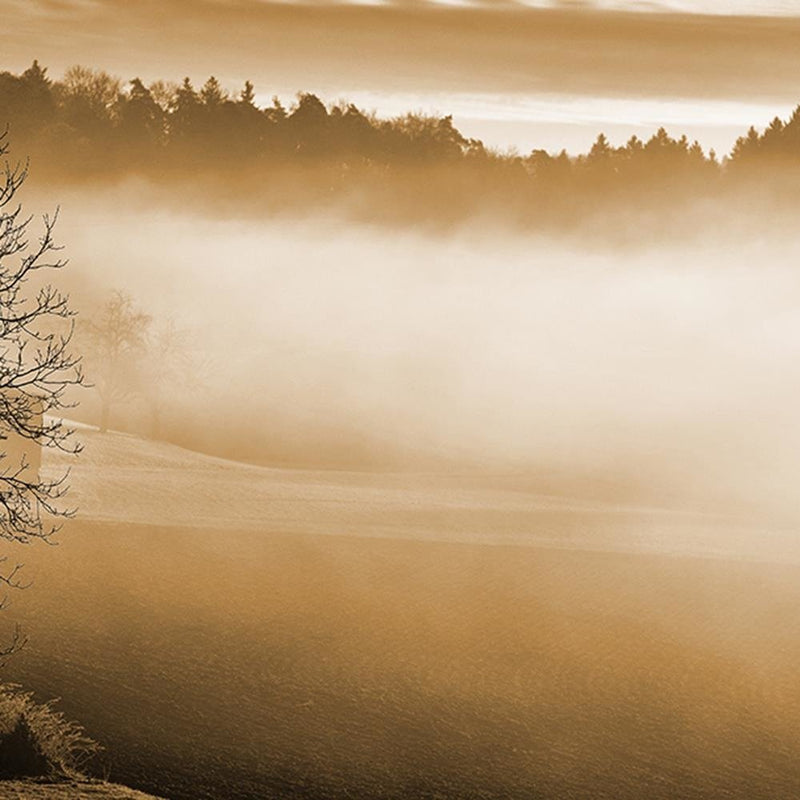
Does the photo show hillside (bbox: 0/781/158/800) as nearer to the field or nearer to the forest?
the field

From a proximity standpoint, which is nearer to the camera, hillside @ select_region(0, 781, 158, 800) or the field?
hillside @ select_region(0, 781, 158, 800)

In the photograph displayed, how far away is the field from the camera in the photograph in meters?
24.9

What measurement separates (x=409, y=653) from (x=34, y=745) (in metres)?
11.2

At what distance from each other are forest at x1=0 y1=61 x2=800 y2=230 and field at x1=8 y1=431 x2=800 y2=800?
67944mm

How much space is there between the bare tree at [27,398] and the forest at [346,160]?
11.5 m

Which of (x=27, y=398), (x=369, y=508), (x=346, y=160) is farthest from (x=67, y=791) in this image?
(x=346, y=160)

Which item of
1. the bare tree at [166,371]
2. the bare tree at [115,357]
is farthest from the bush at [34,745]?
the bare tree at [166,371]

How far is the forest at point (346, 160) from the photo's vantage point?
373ft

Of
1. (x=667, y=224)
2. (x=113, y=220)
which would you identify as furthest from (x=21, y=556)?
(x=667, y=224)

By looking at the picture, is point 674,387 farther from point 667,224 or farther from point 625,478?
point 667,224

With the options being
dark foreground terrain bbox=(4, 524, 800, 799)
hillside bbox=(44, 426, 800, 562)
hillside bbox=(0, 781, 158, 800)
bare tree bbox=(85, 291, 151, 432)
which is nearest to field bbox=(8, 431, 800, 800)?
dark foreground terrain bbox=(4, 524, 800, 799)

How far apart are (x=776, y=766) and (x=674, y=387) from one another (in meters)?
70.8

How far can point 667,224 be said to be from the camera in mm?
136375

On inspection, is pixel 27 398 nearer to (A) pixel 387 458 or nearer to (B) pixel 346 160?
(A) pixel 387 458
